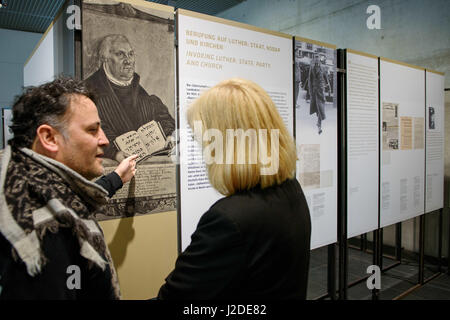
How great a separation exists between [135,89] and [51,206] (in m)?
0.97

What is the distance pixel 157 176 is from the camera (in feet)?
5.97

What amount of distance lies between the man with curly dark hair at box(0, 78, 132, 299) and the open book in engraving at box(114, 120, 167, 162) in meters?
0.44

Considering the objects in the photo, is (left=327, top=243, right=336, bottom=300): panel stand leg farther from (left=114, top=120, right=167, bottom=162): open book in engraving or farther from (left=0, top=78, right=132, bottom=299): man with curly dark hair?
(left=0, top=78, right=132, bottom=299): man with curly dark hair

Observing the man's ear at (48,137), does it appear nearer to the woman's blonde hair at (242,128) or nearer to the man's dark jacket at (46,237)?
the man's dark jacket at (46,237)

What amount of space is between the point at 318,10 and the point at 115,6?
4.59 m

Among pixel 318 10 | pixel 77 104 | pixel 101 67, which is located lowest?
pixel 77 104

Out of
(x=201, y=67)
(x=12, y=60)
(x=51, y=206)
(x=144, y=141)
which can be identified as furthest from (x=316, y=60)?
(x=12, y=60)

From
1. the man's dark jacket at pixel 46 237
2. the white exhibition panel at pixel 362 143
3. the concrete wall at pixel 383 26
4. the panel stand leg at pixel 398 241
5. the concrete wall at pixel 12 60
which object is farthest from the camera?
the concrete wall at pixel 12 60

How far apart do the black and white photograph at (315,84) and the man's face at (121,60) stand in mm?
1272

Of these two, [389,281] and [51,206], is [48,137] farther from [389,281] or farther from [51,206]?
[389,281]

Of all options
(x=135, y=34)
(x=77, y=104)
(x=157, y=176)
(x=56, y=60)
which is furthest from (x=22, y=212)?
(x=56, y=60)

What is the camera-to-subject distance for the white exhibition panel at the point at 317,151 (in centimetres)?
246

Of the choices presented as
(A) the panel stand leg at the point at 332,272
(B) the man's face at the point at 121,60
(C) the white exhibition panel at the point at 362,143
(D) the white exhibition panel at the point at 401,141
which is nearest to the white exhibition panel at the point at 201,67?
(B) the man's face at the point at 121,60
